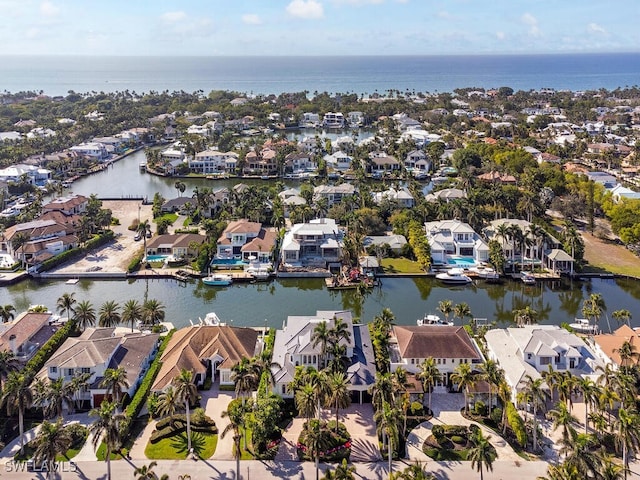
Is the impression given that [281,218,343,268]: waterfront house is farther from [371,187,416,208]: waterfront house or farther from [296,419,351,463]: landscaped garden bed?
[296,419,351,463]: landscaped garden bed

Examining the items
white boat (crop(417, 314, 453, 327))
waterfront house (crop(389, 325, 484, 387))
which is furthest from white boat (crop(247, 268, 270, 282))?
waterfront house (crop(389, 325, 484, 387))

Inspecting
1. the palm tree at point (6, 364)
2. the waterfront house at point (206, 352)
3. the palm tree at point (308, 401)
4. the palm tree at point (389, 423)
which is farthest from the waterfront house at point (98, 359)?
the palm tree at point (389, 423)

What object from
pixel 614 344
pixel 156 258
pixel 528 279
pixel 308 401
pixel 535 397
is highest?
pixel 308 401

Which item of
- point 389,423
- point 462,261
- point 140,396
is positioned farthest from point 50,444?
point 462,261

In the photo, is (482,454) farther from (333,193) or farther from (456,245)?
(333,193)

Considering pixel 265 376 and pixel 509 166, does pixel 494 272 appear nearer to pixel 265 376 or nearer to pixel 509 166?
pixel 265 376

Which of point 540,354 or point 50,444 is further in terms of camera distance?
point 540,354

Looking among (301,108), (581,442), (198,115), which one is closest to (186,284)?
(581,442)

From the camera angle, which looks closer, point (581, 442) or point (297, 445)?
point (581, 442)
